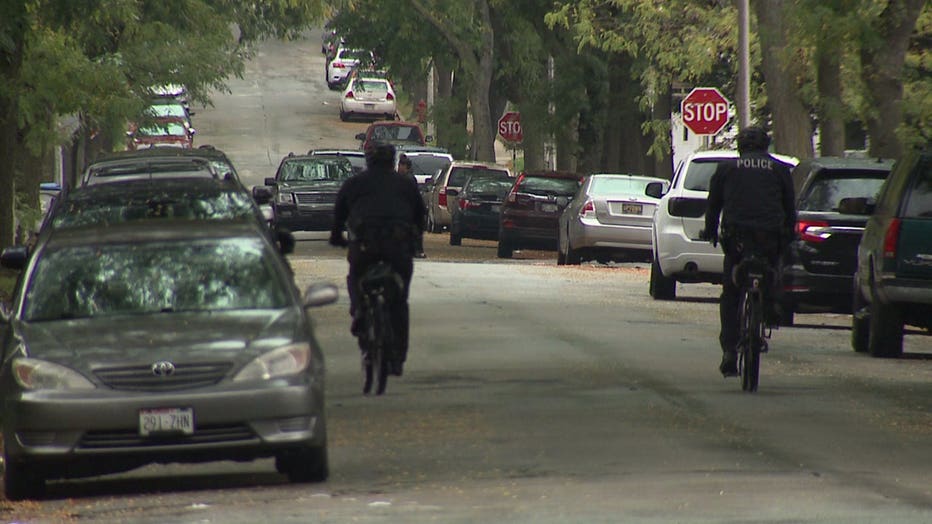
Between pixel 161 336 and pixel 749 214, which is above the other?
pixel 749 214

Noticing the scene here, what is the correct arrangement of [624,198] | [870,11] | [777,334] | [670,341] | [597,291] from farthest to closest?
[624,198] → [597,291] → [870,11] → [777,334] → [670,341]

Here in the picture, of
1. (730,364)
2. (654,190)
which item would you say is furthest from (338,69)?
(730,364)

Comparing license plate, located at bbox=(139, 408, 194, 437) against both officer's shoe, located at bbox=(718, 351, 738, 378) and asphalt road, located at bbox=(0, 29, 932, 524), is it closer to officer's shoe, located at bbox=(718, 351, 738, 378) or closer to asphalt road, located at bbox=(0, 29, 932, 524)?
asphalt road, located at bbox=(0, 29, 932, 524)

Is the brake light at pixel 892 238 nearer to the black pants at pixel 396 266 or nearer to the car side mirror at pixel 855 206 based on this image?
the car side mirror at pixel 855 206

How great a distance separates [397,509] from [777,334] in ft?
38.9

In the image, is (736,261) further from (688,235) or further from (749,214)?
(688,235)

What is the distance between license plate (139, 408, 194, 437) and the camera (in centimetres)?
1067

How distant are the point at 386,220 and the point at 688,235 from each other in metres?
10.1

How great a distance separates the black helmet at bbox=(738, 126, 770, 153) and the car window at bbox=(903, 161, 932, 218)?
9.44 ft

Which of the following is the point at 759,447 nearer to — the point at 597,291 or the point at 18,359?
the point at 18,359

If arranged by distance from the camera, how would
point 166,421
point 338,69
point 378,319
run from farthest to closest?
point 338,69
point 378,319
point 166,421

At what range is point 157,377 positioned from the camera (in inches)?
423

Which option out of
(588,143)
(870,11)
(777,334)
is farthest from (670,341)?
(588,143)

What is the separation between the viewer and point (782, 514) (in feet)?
31.4
